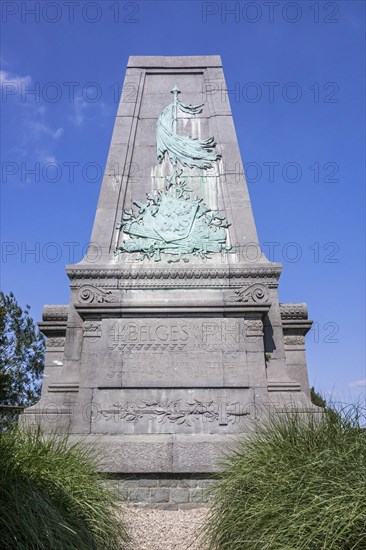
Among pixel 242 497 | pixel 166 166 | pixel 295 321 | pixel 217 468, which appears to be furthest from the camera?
pixel 295 321

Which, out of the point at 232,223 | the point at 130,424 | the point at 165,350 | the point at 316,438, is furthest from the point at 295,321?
the point at 316,438

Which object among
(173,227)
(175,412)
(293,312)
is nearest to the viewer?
(175,412)

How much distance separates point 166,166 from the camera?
1059 cm

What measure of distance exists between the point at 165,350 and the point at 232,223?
297 cm

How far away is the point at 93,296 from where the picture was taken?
889cm

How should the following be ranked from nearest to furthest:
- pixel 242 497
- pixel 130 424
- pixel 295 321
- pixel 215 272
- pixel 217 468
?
1. pixel 242 497
2. pixel 217 468
3. pixel 130 424
4. pixel 215 272
5. pixel 295 321

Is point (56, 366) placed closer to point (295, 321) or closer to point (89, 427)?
point (89, 427)

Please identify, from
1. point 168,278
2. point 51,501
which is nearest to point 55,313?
point 168,278

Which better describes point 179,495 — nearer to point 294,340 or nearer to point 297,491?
point 297,491

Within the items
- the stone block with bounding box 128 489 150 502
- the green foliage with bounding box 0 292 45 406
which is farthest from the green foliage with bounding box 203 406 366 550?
the green foliage with bounding box 0 292 45 406

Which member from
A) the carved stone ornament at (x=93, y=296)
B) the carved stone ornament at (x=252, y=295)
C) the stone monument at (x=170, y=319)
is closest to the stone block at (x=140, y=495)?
the stone monument at (x=170, y=319)

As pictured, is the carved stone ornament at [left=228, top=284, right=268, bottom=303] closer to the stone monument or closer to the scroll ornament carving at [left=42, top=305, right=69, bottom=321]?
the stone monument

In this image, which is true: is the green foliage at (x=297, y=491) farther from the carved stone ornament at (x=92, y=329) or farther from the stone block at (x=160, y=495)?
the carved stone ornament at (x=92, y=329)

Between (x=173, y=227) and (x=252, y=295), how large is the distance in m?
2.18
